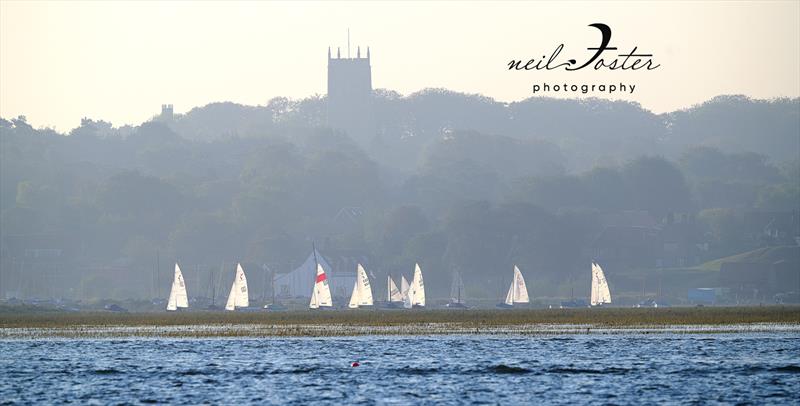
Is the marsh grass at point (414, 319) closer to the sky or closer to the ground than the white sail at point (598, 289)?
closer to the ground

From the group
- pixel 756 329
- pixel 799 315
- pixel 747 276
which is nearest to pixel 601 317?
pixel 799 315

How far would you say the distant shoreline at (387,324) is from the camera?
332 ft

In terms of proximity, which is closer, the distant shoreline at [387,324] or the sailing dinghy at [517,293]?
the distant shoreline at [387,324]

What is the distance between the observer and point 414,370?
73.3 metres

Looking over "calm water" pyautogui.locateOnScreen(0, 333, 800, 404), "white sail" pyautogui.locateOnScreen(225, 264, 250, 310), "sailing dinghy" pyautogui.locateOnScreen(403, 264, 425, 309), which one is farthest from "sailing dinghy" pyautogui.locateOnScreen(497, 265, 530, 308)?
"calm water" pyautogui.locateOnScreen(0, 333, 800, 404)

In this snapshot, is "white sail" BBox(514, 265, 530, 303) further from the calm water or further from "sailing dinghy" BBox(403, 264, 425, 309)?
the calm water

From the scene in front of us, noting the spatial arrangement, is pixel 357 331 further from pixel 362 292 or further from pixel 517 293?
pixel 517 293

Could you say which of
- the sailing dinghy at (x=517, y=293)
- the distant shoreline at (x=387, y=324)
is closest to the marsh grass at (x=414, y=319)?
the distant shoreline at (x=387, y=324)

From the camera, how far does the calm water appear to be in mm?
63875

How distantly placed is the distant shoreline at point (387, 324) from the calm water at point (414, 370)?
24.2ft

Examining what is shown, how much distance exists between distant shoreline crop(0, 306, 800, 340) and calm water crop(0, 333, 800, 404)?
7362mm

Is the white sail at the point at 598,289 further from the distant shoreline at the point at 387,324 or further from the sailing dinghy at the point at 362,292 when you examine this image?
the distant shoreline at the point at 387,324

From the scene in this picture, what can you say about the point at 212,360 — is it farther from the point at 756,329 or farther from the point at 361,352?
the point at 756,329

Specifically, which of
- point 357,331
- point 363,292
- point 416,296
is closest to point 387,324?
point 357,331
